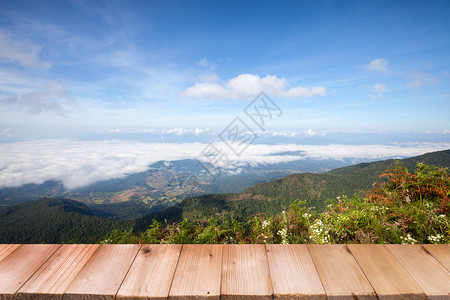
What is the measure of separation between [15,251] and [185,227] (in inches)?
71.6

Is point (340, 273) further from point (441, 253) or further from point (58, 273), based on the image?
point (58, 273)

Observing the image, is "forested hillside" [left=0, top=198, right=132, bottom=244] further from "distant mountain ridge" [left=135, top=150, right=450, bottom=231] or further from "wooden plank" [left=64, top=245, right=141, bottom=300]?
"wooden plank" [left=64, top=245, right=141, bottom=300]

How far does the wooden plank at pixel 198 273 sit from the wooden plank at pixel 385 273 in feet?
3.14

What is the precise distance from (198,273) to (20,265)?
129 centimetres

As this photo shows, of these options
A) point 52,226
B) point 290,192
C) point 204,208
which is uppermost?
point 290,192

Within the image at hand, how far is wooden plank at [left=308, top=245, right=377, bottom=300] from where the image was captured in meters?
1.07

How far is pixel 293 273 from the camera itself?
4.00 feet

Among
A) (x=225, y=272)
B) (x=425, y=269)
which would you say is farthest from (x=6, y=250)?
(x=425, y=269)

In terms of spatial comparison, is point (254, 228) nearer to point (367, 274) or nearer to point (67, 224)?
point (367, 274)

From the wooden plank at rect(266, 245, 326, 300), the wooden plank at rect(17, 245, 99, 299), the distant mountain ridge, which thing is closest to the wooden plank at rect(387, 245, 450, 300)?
the wooden plank at rect(266, 245, 326, 300)

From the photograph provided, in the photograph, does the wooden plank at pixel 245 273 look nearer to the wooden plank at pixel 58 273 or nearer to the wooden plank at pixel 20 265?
the wooden plank at pixel 58 273

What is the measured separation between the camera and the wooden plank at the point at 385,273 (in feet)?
3.50

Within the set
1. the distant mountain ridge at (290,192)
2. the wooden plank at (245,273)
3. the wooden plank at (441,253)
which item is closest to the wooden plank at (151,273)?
the wooden plank at (245,273)

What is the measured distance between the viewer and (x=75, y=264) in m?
1.32
